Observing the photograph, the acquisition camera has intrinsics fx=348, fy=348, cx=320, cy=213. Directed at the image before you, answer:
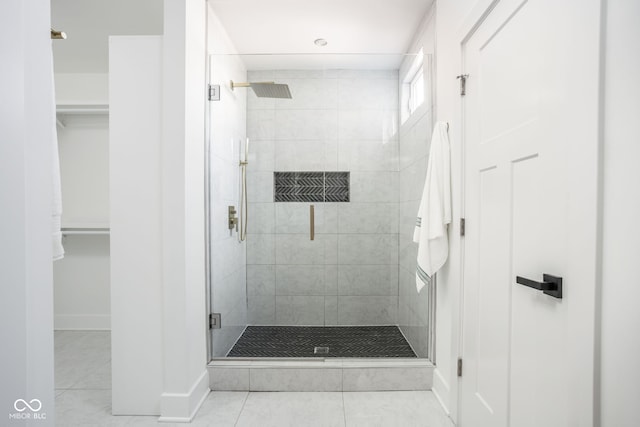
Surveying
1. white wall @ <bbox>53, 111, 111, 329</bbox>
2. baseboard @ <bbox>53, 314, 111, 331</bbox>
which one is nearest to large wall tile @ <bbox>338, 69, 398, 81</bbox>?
white wall @ <bbox>53, 111, 111, 329</bbox>

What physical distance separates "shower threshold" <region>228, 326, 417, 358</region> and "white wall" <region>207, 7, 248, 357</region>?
136 mm

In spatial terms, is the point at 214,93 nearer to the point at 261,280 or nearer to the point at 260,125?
the point at 260,125

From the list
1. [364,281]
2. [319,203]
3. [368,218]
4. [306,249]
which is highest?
[319,203]

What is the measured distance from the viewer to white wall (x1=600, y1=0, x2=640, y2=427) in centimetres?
83

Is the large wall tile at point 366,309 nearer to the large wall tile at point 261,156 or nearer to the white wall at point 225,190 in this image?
the white wall at point 225,190

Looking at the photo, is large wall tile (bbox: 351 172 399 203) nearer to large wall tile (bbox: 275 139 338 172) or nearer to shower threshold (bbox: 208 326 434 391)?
large wall tile (bbox: 275 139 338 172)

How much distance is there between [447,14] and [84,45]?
3021 mm

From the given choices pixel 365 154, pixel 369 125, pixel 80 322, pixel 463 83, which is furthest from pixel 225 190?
pixel 80 322

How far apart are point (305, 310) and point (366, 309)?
1.51ft

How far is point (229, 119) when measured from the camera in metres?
2.52

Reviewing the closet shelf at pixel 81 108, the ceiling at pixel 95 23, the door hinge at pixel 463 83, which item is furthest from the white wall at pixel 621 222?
the closet shelf at pixel 81 108

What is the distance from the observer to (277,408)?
6.89ft

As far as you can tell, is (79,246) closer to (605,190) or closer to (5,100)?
(5,100)

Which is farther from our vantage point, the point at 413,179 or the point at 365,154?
the point at 365,154
